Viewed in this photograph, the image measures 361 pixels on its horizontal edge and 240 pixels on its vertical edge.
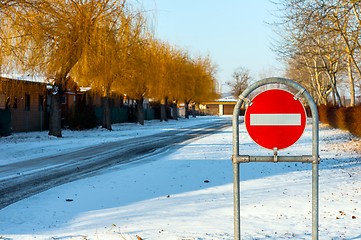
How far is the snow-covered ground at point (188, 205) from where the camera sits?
6.55 metres

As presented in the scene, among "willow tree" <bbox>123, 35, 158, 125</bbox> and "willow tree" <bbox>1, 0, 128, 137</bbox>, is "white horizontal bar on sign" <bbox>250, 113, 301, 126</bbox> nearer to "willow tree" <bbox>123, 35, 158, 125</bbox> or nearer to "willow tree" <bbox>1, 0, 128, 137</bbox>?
"willow tree" <bbox>1, 0, 128, 137</bbox>

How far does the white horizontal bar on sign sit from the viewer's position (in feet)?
13.7

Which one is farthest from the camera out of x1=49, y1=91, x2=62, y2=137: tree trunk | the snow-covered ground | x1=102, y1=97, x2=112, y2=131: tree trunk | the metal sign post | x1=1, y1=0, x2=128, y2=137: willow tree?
x1=102, y1=97, x2=112, y2=131: tree trunk

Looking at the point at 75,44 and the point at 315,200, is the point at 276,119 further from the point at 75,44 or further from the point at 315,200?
the point at 75,44

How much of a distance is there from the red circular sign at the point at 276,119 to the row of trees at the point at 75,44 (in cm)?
1348

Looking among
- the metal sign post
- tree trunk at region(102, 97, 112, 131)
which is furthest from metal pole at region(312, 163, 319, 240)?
tree trunk at region(102, 97, 112, 131)

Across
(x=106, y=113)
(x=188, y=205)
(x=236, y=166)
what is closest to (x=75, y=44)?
(x=106, y=113)

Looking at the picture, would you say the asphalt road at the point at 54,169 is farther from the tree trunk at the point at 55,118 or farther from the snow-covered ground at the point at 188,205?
the tree trunk at the point at 55,118

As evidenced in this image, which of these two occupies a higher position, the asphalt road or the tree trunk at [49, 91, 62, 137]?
the tree trunk at [49, 91, 62, 137]

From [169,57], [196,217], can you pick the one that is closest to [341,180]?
[196,217]

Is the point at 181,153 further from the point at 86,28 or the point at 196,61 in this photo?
the point at 196,61

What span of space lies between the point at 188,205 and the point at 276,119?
4542 mm

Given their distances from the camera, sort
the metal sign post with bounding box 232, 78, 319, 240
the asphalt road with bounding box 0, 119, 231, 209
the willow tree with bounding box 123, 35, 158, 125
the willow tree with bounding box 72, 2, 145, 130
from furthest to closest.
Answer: the willow tree with bounding box 123, 35, 158, 125, the willow tree with bounding box 72, 2, 145, 130, the asphalt road with bounding box 0, 119, 231, 209, the metal sign post with bounding box 232, 78, 319, 240

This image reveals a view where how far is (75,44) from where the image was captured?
24875 mm
